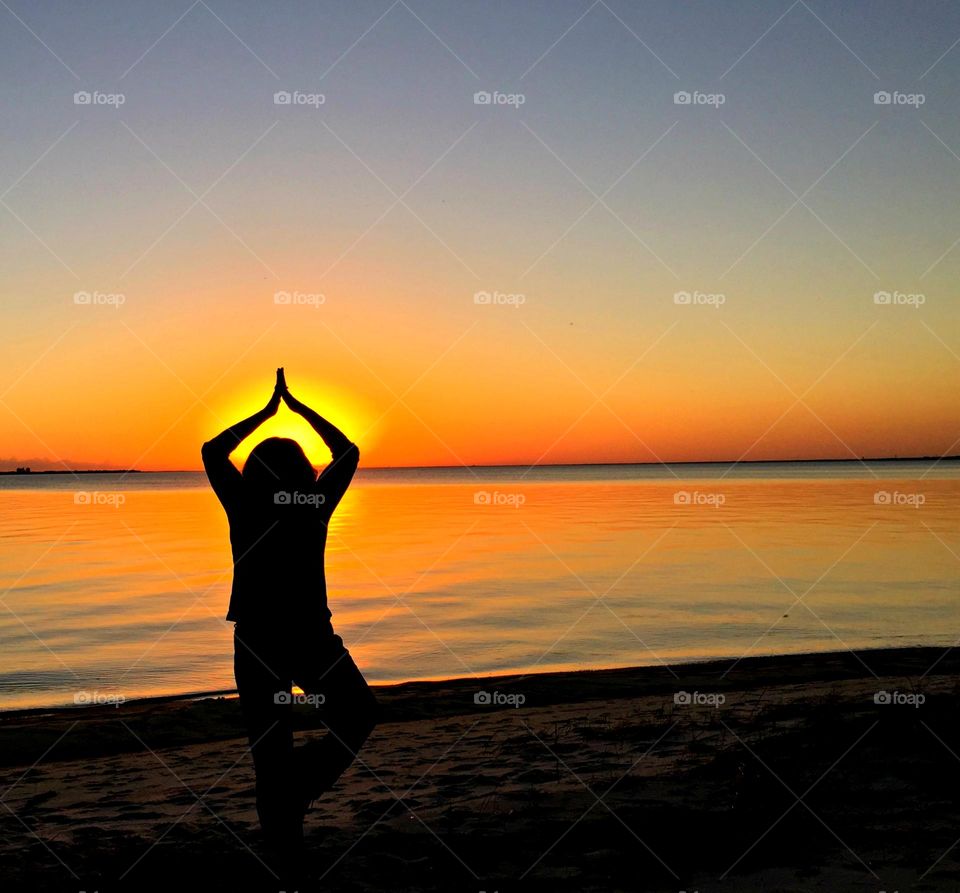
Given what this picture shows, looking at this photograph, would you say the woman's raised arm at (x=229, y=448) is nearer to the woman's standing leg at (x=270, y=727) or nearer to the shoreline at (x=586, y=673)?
the woman's standing leg at (x=270, y=727)

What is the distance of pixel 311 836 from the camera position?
6.18 meters

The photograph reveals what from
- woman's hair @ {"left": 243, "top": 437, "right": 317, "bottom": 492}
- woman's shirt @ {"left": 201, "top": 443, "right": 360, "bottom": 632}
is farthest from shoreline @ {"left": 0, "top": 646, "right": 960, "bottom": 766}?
woman's hair @ {"left": 243, "top": 437, "right": 317, "bottom": 492}

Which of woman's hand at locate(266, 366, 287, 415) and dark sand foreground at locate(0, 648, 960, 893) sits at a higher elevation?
woman's hand at locate(266, 366, 287, 415)

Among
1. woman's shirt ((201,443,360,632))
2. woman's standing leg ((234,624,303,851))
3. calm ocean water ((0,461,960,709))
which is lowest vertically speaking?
calm ocean water ((0,461,960,709))

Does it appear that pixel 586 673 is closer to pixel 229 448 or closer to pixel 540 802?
pixel 540 802

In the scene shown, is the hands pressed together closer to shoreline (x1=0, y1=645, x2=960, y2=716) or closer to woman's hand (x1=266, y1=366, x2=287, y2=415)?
woman's hand (x1=266, y1=366, x2=287, y2=415)

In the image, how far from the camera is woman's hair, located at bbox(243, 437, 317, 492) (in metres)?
4.52

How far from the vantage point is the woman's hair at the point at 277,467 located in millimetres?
4516

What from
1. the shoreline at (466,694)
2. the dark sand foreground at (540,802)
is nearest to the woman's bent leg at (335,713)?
the dark sand foreground at (540,802)

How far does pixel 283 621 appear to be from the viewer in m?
4.40

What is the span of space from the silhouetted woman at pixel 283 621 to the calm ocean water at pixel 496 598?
902cm

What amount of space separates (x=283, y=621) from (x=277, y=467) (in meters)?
0.73

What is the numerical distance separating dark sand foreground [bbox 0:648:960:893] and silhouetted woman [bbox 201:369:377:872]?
1.07 meters

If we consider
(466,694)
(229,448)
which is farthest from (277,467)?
(466,694)
